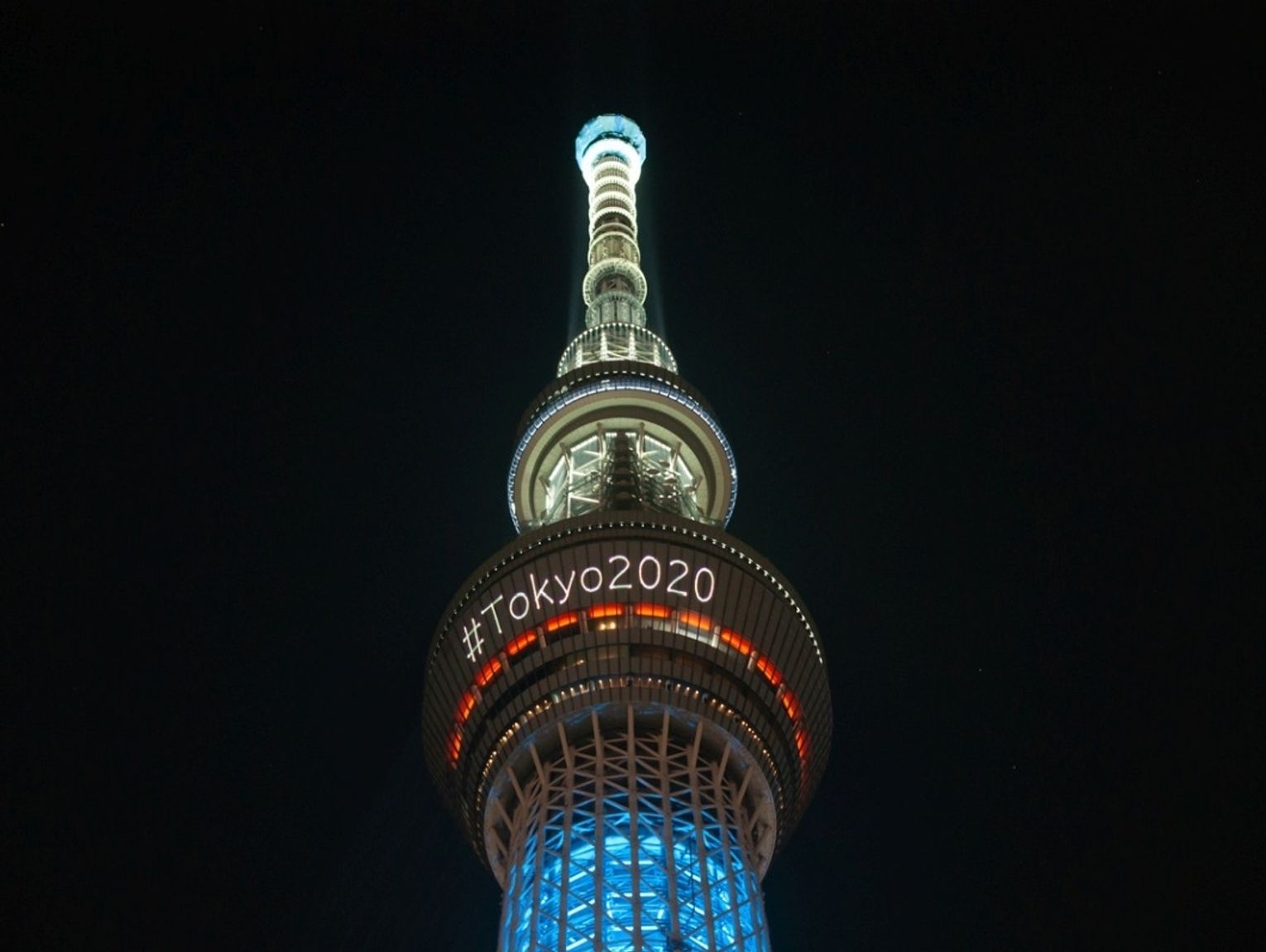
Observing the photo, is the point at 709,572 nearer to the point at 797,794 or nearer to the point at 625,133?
the point at 797,794

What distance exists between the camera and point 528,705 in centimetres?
4447

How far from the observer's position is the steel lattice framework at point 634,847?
127 feet

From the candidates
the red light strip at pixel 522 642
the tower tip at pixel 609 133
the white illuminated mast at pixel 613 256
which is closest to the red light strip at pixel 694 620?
the red light strip at pixel 522 642

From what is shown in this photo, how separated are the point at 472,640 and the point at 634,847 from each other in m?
8.90

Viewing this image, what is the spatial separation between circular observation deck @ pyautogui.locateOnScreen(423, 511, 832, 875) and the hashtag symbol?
5cm

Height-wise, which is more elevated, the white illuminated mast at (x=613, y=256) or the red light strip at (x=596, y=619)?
the white illuminated mast at (x=613, y=256)

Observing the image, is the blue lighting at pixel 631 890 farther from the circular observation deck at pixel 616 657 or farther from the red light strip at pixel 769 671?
the red light strip at pixel 769 671

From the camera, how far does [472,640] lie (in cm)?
4584

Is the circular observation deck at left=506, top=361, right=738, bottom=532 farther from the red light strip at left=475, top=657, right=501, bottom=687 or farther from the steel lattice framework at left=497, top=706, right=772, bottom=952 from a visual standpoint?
the steel lattice framework at left=497, top=706, right=772, bottom=952

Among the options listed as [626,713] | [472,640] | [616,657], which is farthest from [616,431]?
[626,713]

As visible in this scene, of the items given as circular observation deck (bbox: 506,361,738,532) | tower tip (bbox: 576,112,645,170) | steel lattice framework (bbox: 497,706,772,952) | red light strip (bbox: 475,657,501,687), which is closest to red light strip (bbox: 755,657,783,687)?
steel lattice framework (bbox: 497,706,772,952)

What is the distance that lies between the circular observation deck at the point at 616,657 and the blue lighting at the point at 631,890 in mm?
2932

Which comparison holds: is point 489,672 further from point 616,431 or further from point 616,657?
point 616,431

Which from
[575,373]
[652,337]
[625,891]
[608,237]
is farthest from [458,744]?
[608,237]
